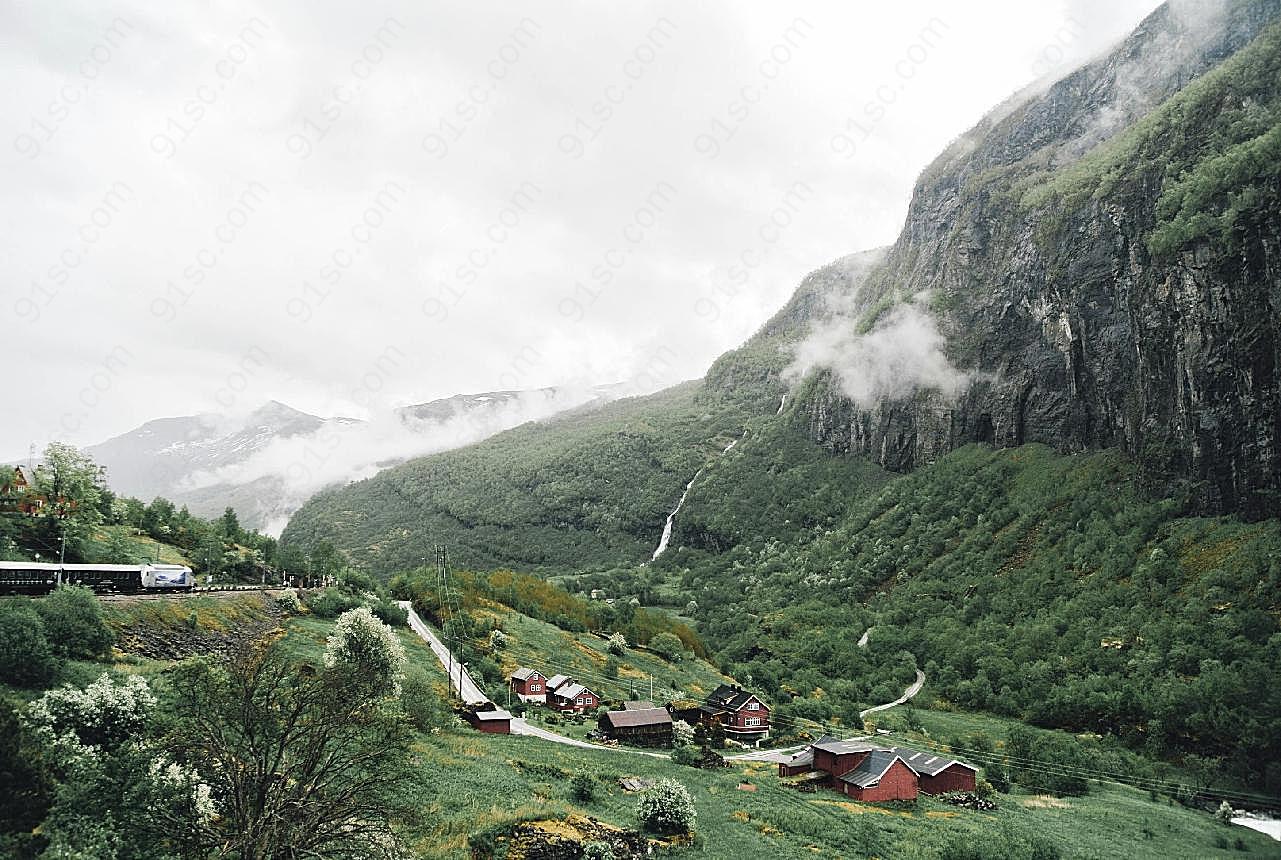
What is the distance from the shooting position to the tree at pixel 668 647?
294ft

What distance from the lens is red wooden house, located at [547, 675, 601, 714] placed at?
5869cm

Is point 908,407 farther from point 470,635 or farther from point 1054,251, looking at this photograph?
point 470,635

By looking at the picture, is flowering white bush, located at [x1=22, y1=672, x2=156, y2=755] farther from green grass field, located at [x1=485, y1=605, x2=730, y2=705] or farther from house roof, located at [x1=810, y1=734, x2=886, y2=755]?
green grass field, located at [x1=485, y1=605, x2=730, y2=705]

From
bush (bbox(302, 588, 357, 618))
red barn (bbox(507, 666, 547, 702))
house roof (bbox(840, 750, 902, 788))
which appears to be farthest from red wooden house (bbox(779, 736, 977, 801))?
bush (bbox(302, 588, 357, 618))

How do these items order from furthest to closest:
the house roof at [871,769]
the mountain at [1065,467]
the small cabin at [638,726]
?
the mountain at [1065,467] < the small cabin at [638,726] < the house roof at [871,769]

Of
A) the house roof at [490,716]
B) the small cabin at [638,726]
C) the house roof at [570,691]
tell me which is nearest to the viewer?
the house roof at [490,716]

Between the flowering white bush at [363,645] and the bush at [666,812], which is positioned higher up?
the flowering white bush at [363,645]

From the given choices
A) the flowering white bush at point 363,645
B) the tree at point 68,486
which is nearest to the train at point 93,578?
the tree at point 68,486

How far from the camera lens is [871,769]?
4269 cm

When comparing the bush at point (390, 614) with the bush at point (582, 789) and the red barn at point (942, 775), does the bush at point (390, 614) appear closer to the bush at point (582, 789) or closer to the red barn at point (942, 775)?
the bush at point (582, 789)

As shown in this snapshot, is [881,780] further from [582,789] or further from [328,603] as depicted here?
[328,603]

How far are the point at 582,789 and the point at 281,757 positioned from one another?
1782cm

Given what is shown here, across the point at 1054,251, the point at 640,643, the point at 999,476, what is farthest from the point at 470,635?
the point at 1054,251

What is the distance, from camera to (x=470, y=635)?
6975 centimetres
